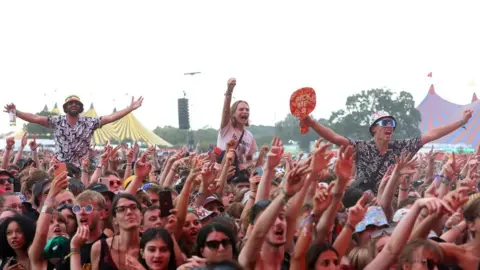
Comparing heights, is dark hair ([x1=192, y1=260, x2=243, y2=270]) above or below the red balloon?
below

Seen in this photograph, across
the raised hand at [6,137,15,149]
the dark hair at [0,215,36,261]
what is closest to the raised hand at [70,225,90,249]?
the dark hair at [0,215,36,261]

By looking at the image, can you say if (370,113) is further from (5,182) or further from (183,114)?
(5,182)

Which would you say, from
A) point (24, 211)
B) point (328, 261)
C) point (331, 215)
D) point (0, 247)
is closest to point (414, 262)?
point (328, 261)

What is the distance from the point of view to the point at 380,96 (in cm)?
5928

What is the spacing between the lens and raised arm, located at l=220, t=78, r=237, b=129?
852 cm

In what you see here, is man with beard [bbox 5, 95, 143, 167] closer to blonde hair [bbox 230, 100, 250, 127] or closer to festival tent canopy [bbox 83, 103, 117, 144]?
blonde hair [bbox 230, 100, 250, 127]

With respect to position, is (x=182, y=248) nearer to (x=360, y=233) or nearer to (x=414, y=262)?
(x=360, y=233)

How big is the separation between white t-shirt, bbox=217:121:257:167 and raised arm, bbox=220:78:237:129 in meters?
0.08

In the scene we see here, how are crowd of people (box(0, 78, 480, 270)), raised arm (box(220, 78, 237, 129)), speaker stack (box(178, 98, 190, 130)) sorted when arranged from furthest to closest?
speaker stack (box(178, 98, 190, 130)) < raised arm (box(220, 78, 237, 129)) < crowd of people (box(0, 78, 480, 270))

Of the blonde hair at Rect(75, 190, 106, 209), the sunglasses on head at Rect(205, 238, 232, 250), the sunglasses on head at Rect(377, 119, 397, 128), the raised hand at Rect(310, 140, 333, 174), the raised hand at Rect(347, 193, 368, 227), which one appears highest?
the sunglasses on head at Rect(377, 119, 397, 128)

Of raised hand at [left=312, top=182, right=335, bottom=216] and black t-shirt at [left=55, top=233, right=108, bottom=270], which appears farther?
black t-shirt at [left=55, top=233, right=108, bottom=270]

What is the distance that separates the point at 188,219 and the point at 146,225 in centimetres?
34

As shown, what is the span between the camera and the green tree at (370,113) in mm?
52125

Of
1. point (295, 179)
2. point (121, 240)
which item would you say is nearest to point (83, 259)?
point (121, 240)
